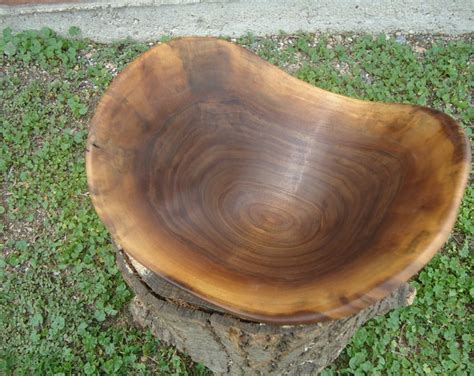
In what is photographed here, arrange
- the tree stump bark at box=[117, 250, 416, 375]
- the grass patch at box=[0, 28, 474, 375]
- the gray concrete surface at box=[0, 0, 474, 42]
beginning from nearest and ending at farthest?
the tree stump bark at box=[117, 250, 416, 375] → the grass patch at box=[0, 28, 474, 375] → the gray concrete surface at box=[0, 0, 474, 42]

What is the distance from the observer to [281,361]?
182 cm

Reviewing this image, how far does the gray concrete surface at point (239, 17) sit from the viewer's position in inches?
119

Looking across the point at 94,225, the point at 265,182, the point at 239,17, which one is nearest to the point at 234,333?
the point at 265,182

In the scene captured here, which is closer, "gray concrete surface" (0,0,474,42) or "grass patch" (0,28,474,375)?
"grass patch" (0,28,474,375)

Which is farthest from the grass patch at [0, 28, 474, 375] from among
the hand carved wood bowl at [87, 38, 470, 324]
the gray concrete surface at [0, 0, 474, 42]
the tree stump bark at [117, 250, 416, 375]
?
the hand carved wood bowl at [87, 38, 470, 324]

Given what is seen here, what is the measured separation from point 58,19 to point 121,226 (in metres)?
2.07

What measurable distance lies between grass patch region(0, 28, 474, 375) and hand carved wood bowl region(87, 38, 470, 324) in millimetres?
792

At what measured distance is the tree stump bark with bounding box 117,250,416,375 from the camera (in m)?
1.61

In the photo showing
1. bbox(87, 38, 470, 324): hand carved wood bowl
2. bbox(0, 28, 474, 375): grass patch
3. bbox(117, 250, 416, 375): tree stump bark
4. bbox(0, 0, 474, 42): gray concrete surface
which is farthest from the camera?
bbox(0, 0, 474, 42): gray concrete surface

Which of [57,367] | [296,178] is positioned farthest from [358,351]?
[57,367]

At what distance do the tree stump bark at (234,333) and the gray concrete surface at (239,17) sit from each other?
1.66 metres

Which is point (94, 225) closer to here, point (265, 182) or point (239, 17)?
point (265, 182)

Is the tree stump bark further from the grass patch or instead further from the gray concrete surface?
the gray concrete surface

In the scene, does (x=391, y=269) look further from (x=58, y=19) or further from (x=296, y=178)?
(x=58, y=19)
